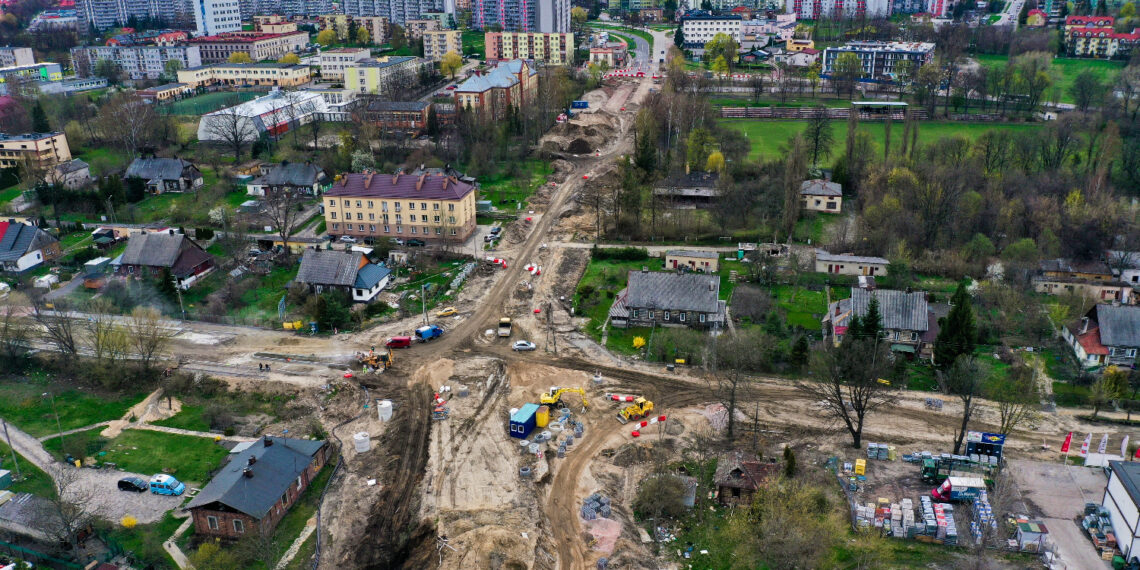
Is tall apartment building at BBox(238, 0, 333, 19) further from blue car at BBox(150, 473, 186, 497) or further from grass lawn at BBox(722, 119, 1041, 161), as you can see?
blue car at BBox(150, 473, 186, 497)

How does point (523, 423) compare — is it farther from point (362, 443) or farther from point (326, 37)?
point (326, 37)

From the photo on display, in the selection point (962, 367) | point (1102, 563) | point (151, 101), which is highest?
point (151, 101)

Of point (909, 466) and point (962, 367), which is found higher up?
point (962, 367)

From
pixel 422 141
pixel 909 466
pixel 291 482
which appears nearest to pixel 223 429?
pixel 291 482

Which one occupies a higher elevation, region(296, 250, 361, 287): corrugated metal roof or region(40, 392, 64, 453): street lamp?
region(296, 250, 361, 287): corrugated metal roof

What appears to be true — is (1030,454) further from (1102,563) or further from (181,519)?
(181,519)

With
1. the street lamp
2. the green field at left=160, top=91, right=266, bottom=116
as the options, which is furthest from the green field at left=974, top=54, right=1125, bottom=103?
the street lamp
